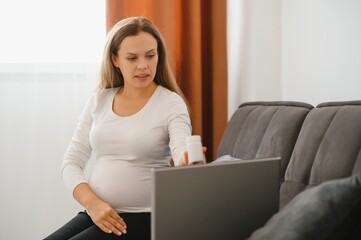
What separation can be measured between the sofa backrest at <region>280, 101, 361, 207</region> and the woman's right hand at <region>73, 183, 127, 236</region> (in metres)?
0.51

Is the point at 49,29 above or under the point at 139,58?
above

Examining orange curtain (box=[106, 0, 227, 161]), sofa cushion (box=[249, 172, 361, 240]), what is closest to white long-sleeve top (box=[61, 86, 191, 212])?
sofa cushion (box=[249, 172, 361, 240])

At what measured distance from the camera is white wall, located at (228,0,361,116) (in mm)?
1991

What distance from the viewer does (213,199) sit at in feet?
3.65

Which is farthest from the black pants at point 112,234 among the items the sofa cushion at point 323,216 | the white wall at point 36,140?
the white wall at point 36,140

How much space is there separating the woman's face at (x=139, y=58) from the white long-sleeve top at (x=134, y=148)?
0.08m

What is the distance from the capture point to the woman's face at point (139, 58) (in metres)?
1.80

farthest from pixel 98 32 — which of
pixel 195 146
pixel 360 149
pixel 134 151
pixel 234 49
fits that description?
pixel 360 149

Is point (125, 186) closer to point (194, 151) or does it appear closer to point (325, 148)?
point (194, 151)

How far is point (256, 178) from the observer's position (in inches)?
45.5

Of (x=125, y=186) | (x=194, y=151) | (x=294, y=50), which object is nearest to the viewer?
(x=194, y=151)

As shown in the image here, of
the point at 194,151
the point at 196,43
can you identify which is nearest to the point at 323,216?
the point at 194,151

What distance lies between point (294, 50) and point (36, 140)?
4.66ft

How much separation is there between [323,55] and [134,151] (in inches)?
Result: 37.7
